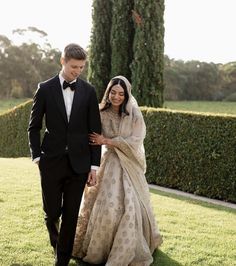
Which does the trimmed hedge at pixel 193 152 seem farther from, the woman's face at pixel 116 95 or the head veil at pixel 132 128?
the woman's face at pixel 116 95

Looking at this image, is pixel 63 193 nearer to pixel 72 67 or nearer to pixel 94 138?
pixel 94 138

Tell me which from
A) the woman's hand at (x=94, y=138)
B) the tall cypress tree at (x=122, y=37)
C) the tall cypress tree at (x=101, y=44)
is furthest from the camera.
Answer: the tall cypress tree at (x=101, y=44)

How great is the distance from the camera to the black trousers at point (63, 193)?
12.6ft


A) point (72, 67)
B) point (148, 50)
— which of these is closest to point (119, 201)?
point (72, 67)

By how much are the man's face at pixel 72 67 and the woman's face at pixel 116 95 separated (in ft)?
2.33

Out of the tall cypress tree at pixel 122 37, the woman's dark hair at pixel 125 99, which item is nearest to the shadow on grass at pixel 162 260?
the woman's dark hair at pixel 125 99

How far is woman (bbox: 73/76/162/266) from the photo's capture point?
433cm

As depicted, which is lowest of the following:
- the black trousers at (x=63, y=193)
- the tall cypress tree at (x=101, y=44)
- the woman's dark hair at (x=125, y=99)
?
the black trousers at (x=63, y=193)

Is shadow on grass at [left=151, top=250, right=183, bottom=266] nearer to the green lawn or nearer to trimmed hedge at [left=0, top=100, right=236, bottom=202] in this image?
the green lawn

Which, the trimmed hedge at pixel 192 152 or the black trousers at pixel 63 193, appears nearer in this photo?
the black trousers at pixel 63 193

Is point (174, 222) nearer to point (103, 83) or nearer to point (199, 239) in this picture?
point (199, 239)

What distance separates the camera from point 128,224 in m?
4.32

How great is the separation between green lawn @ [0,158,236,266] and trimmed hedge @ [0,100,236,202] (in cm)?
128

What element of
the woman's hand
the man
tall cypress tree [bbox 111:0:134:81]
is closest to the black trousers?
the man
